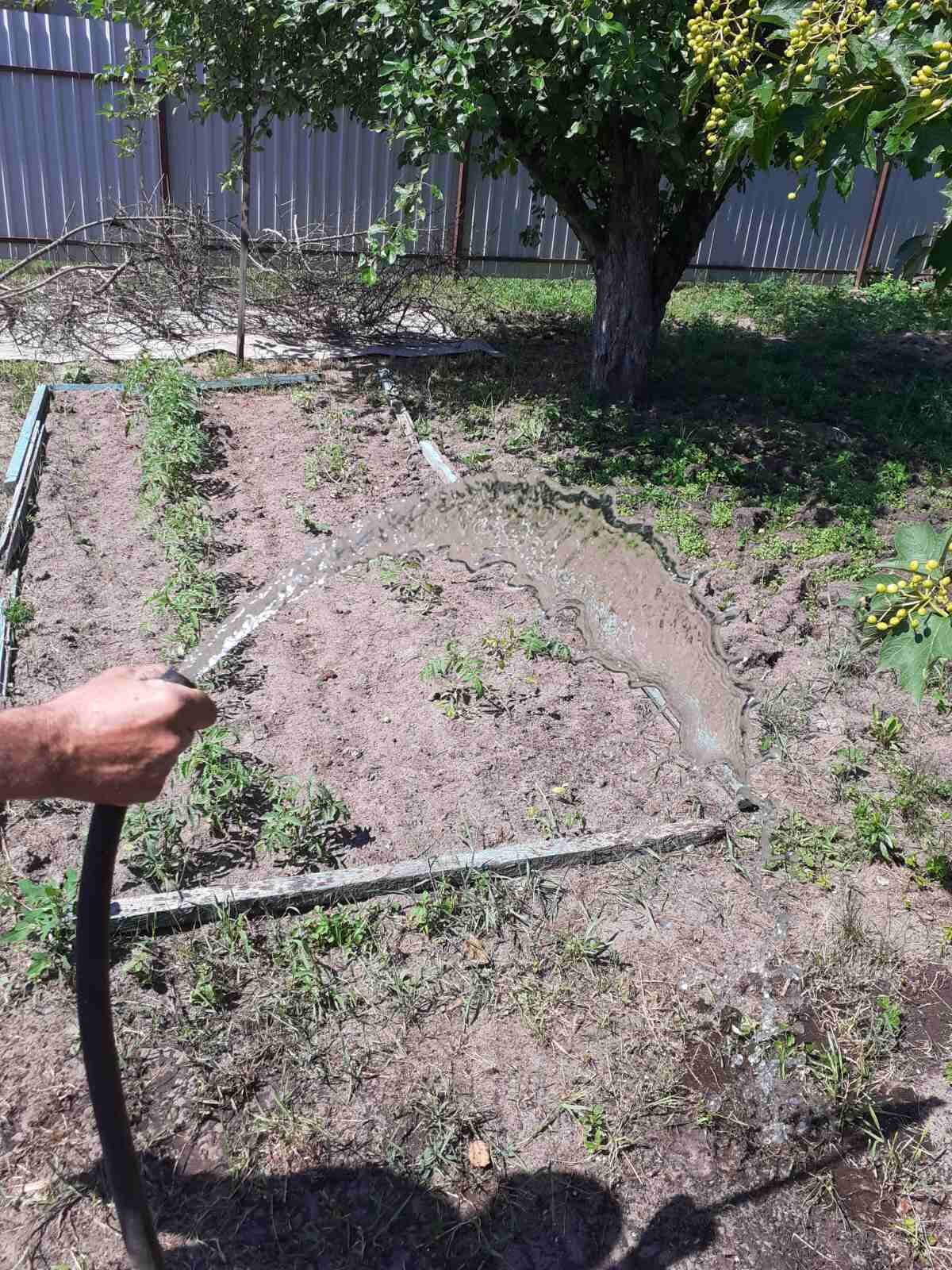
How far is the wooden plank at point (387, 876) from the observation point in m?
2.88

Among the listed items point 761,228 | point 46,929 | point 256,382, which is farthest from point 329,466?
point 761,228

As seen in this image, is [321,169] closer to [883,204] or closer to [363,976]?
[883,204]

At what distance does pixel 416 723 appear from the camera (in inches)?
151

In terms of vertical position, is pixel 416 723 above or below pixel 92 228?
below

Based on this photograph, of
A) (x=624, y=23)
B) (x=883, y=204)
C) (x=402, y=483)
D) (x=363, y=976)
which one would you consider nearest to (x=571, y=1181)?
(x=363, y=976)

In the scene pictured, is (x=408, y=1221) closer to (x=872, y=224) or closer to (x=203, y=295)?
(x=203, y=295)

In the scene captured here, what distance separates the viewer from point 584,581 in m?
4.79

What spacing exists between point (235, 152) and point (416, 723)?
17.8ft

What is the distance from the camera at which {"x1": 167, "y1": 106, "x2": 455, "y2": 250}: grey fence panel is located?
33.3 feet

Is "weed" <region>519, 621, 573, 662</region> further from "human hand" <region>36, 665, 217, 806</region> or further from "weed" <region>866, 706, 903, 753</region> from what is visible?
"human hand" <region>36, 665, 217, 806</region>

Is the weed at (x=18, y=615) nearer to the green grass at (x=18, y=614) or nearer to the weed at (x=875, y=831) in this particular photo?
the green grass at (x=18, y=614)

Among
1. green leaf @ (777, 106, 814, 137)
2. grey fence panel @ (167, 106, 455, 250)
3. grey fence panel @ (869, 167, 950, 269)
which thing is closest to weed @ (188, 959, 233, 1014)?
green leaf @ (777, 106, 814, 137)

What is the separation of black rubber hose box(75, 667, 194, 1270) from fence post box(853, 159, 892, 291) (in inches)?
503

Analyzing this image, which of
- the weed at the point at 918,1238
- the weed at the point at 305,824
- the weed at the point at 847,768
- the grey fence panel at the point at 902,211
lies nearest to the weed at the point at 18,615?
the weed at the point at 305,824
